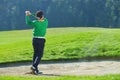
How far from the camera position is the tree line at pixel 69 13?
129375 millimetres

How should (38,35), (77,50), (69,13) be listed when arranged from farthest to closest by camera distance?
(69,13)
(77,50)
(38,35)

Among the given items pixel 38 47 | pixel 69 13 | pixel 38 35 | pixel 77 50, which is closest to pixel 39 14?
pixel 38 35

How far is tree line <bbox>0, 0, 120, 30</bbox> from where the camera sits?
5094 inches

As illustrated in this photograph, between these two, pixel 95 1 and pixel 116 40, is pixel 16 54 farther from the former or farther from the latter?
pixel 95 1

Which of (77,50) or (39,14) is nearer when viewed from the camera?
(39,14)

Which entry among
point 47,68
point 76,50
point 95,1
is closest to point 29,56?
point 76,50

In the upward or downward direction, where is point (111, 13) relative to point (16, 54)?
downward

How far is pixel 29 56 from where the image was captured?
1786 centimetres

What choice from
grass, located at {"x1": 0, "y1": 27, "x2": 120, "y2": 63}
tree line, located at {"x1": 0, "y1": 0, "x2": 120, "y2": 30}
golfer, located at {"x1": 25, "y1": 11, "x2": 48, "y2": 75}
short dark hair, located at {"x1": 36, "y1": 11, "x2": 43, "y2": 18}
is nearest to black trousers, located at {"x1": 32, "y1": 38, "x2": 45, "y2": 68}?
golfer, located at {"x1": 25, "y1": 11, "x2": 48, "y2": 75}

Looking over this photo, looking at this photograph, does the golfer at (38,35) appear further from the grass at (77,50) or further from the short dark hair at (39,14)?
the grass at (77,50)

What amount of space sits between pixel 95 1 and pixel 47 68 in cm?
12336

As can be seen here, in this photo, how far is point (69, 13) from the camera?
136750mm

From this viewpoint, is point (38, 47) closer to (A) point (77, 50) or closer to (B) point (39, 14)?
(B) point (39, 14)

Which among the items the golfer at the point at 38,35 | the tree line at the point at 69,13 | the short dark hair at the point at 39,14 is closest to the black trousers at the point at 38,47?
the golfer at the point at 38,35
